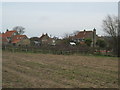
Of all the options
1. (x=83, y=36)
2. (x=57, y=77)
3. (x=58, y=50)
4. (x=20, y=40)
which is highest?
(x=83, y=36)

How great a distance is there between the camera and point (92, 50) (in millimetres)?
41000

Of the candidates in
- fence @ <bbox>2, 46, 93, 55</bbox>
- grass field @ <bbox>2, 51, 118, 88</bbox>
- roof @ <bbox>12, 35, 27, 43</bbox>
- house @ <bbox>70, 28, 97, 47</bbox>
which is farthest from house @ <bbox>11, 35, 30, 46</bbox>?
grass field @ <bbox>2, 51, 118, 88</bbox>

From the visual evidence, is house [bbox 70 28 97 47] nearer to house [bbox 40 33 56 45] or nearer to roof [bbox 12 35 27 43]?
house [bbox 40 33 56 45]

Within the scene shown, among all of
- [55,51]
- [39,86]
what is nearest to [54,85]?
[39,86]

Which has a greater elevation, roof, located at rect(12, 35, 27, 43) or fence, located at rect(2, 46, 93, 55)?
roof, located at rect(12, 35, 27, 43)

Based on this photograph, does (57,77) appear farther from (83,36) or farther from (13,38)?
(83,36)

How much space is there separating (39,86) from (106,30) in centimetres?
4094

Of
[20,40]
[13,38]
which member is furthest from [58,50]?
[13,38]

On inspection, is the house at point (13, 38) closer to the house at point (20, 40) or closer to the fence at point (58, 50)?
the house at point (20, 40)

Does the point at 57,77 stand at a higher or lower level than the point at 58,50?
lower

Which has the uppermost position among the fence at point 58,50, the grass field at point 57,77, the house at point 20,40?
the house at point 20,40

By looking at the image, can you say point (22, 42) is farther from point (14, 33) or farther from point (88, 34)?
point (88, 34)

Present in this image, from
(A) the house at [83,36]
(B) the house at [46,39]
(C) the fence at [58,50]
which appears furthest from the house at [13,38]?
(C) the fence at [58,50]

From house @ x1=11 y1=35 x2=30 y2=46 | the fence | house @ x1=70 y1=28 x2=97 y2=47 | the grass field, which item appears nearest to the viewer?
the grass field
